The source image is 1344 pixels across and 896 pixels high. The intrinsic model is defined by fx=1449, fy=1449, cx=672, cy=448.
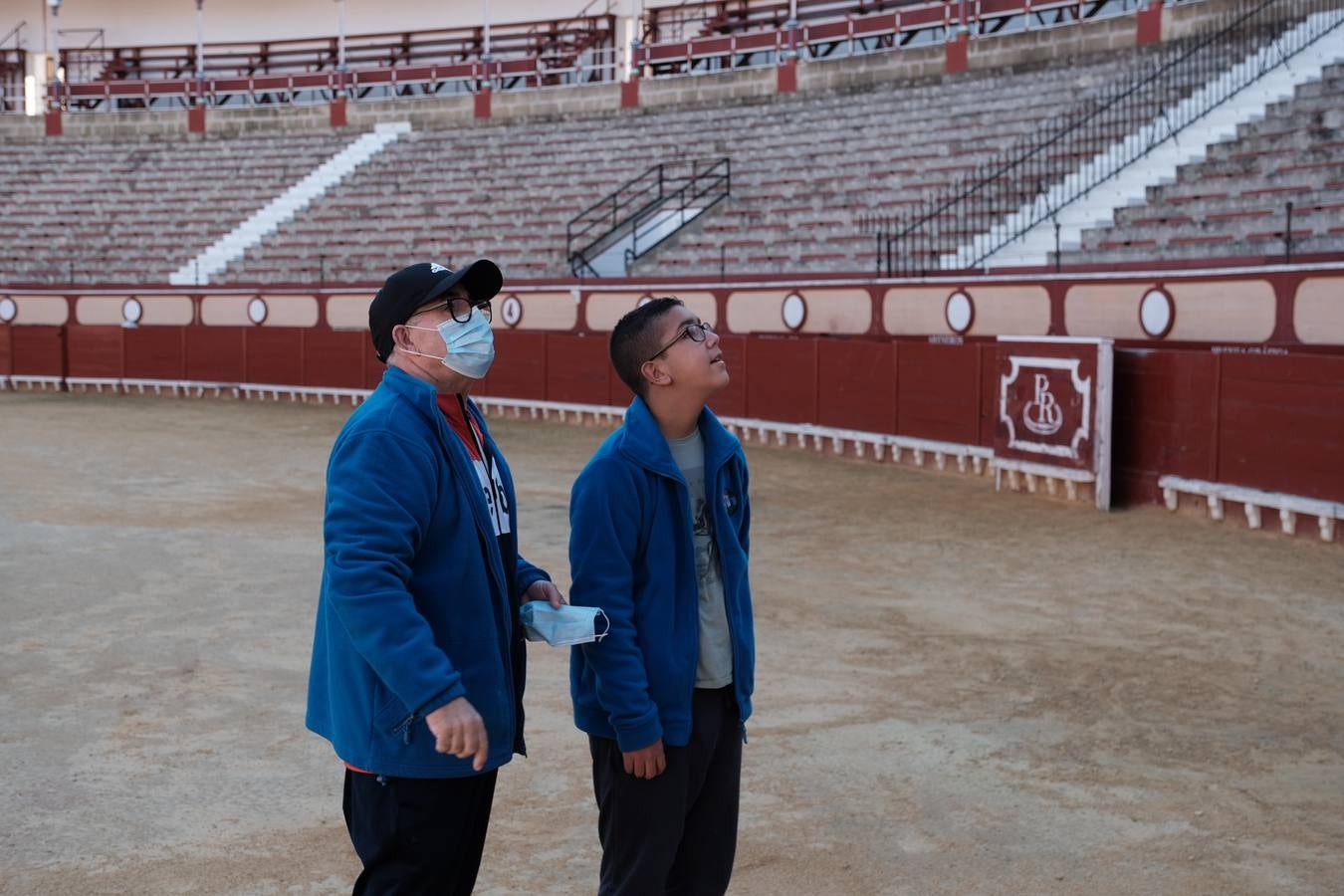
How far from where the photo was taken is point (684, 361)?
2.55 meters

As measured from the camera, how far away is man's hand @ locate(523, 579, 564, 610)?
2531mm

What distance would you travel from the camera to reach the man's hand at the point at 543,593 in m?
2.53

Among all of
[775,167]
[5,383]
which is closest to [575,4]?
[775,167]

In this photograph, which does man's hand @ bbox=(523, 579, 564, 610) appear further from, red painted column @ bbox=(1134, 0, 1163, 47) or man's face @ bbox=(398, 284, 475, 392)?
red painted column @ bbox=(1134, 0, 1163, 47)

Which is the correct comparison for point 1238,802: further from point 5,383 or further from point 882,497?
point 5,383

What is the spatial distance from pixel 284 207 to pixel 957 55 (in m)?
11.7

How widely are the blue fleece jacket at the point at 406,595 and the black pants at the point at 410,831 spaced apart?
4 centimetres

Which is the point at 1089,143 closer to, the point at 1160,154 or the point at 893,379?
the point at 1160,154

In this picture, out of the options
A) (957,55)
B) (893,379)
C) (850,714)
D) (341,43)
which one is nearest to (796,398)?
(893,379)

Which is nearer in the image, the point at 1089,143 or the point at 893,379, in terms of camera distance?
the point at 893,379

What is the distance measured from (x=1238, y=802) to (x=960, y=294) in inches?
406

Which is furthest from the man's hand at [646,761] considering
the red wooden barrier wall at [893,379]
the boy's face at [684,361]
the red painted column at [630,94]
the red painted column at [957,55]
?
the red painted column at [630,94]

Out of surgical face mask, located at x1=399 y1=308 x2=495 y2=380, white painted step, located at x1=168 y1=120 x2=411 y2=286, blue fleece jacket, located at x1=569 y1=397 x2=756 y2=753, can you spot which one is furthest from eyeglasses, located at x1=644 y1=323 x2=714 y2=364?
white painted step, located at x1=168 y1=120 x2=411 y2=286

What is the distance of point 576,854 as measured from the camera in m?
3.70
